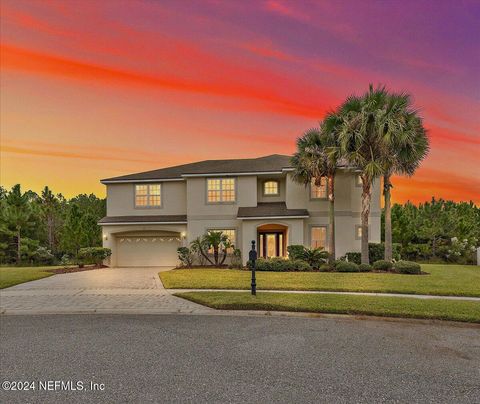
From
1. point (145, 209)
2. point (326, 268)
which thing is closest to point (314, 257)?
point (326, 268)

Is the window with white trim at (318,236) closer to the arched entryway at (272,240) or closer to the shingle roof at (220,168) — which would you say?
the arched entryway at (272,240)

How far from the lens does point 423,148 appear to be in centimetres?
1645

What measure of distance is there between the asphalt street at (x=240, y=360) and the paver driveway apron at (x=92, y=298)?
3.58ft

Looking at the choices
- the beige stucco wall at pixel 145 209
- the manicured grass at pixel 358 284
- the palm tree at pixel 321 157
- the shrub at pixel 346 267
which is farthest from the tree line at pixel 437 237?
the beige stucco wall at pixel 145 209

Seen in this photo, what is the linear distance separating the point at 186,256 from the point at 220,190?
4890 mm

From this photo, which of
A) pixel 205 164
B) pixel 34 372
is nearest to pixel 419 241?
pixel 205 164

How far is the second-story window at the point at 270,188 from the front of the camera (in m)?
21.8

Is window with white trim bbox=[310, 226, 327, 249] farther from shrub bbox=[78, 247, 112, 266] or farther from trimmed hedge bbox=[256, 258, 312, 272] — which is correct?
shrub bbox=[78, 247, 112, 266]

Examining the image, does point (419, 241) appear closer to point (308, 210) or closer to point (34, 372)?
point (308, 210)

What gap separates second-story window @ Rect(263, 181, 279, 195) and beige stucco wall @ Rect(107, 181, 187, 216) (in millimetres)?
5639

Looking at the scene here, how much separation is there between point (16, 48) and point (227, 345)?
15.8 metres

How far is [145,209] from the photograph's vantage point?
22.4 m

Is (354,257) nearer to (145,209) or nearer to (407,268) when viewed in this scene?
(407,268)

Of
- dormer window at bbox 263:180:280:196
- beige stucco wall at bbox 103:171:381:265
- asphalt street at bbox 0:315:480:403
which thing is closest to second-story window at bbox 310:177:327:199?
beige stucco wall at bbox 103:171:381:265
